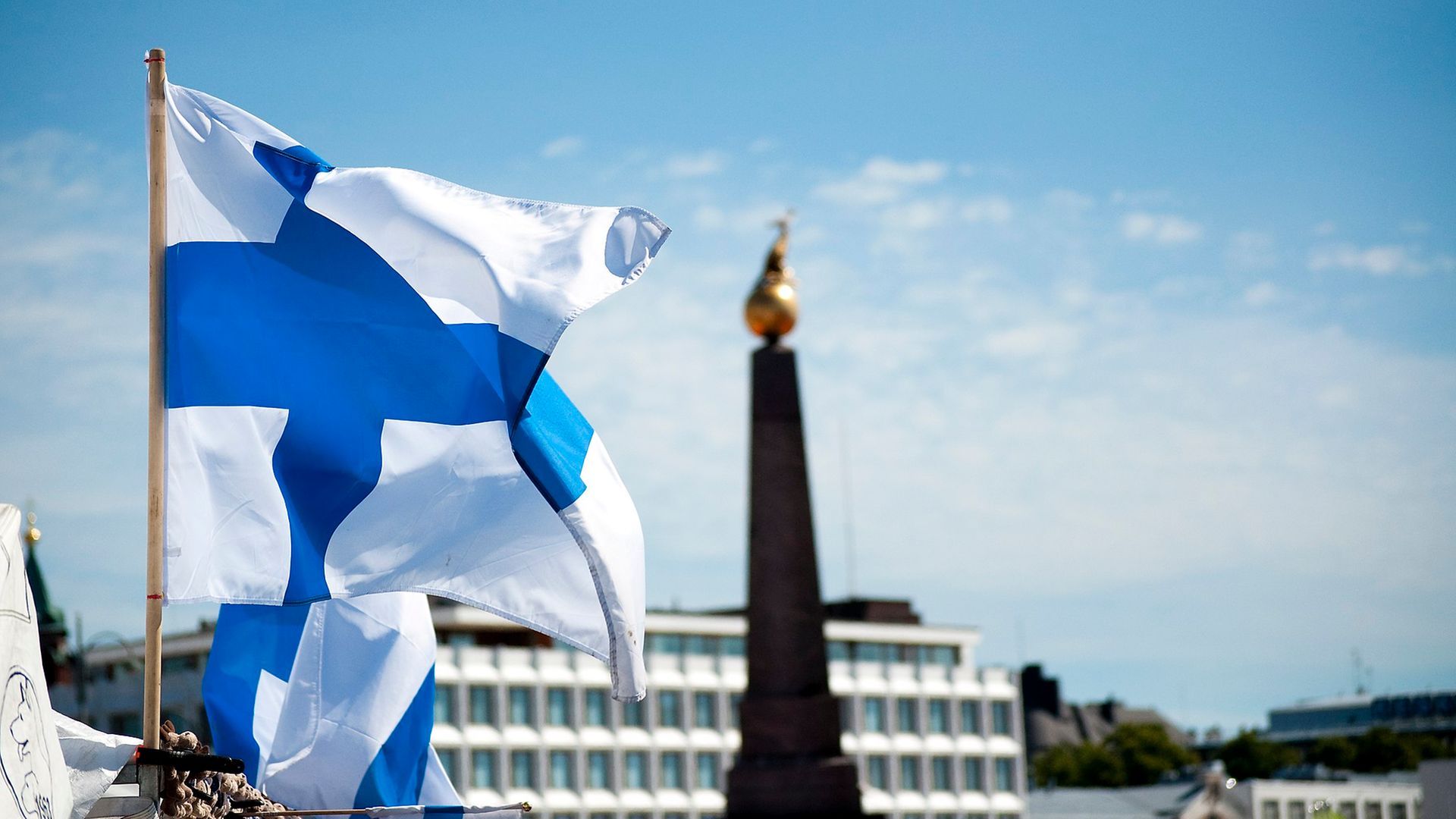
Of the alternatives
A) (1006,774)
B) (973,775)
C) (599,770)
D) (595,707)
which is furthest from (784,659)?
(1006,774)

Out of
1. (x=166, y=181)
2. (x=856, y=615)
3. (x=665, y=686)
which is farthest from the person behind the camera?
(x=856, y=615)

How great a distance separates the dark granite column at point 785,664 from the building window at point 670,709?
45039 millimetres

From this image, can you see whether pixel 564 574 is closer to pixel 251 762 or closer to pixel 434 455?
pixel 434 455

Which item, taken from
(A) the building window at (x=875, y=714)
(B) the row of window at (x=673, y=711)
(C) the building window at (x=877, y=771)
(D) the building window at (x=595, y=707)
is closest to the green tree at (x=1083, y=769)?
(B) the row of window at (x=673, y=711)

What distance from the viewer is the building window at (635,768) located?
73.8 meters

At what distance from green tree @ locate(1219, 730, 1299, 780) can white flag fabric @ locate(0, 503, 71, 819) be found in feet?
433

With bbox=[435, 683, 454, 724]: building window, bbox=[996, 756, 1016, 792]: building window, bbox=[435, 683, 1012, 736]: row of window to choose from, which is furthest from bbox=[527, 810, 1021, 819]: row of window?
bbox=[435, 683, 454, 724]: building window

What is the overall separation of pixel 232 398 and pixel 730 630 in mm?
73508

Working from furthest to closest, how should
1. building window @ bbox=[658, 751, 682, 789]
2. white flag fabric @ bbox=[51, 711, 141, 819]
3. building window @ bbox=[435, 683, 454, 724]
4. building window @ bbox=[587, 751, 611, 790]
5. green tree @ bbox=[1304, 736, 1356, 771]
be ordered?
green tree @ bbox=[1304, 736, 1356, 771], building window @ bbox=[658, 751, 682, 789], building window @ bbox=[587, 751, 611, 790], building window @ bbox=[435, 683, 454, 724], white flag fabric @ bbox=[51, 711, 141, 819]

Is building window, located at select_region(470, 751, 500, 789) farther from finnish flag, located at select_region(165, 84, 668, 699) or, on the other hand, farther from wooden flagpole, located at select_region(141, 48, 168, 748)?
wooden flagpole, located at select_region(141, 48, 168, 748)

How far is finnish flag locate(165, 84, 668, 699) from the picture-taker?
7.34 m

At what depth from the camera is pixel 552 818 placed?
70125 millimetres

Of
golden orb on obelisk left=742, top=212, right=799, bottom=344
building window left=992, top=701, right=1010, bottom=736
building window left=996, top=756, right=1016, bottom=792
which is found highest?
golden orb on obelisk left=742, top=212, right=799, bottom=344

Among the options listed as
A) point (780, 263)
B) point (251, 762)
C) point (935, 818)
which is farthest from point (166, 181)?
point (935, 818)
